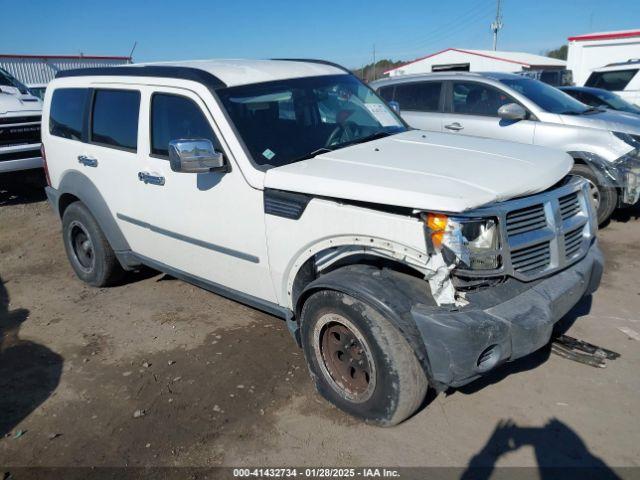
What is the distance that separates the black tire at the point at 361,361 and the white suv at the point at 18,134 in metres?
7.37

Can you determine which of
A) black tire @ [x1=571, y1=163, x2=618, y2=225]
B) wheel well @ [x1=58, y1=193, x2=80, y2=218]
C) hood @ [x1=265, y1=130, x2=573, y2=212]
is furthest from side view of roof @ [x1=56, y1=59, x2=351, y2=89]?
black tire @ [x1=571, y1=163, x2=618, y2=225]

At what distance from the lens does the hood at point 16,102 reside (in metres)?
8.87

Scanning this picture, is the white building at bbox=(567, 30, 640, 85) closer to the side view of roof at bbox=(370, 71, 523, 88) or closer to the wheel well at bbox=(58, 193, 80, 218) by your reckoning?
the side view of roof at bbox=(370, 71, 523, 88)

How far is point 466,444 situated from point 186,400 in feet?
5.76

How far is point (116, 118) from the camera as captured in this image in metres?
4.52

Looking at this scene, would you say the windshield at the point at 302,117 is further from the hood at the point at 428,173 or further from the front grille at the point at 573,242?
the front grille at the point at 573,242

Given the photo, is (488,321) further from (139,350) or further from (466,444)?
(139,350)

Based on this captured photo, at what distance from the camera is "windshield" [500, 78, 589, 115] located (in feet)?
22.6

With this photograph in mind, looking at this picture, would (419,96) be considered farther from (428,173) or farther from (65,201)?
(428,173)

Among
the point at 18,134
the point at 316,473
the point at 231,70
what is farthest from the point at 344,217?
the point at 18,134

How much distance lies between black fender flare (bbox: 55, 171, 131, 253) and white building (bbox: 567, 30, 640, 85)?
18.6 metres

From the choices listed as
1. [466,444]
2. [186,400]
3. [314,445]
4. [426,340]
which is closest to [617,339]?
[466,444]

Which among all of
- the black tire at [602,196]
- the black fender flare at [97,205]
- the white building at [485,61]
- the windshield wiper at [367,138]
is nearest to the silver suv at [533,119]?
the black tire at [602,196]

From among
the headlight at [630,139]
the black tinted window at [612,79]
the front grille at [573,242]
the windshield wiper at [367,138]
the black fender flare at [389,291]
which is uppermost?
the windshield wiper at [367,138]
